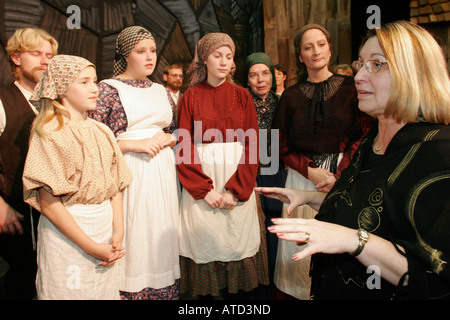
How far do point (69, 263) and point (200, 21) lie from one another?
3176mm

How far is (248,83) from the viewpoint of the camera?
2.98 m

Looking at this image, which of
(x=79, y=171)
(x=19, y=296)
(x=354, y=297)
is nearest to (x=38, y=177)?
(x=79, y=171)

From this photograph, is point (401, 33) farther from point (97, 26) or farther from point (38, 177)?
point (97, 26)

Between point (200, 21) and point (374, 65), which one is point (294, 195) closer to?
point (374, 65)

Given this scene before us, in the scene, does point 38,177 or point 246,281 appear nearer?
point 38,177

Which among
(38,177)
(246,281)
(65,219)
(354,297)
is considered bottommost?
(246,281)

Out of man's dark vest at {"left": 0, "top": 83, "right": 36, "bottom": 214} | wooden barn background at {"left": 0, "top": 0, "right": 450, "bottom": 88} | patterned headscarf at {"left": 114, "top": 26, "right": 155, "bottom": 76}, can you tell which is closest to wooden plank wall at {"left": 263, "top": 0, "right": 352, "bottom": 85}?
wooden barn background at {"left": 0, "top": 0, "right": 450, "bottom": 88}

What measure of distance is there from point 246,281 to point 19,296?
4.92ft

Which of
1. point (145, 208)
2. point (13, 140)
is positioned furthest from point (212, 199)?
point (13, 140)

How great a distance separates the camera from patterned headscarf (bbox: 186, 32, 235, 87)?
2.31m

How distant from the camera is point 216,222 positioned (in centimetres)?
233

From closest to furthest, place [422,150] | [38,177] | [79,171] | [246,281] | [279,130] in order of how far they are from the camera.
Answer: [422,150], [38,177], [79,171], [246,281], [279,130]

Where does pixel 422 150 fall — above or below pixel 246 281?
above

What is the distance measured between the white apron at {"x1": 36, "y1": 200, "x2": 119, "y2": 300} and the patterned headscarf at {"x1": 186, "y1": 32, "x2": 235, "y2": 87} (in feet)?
3.86
